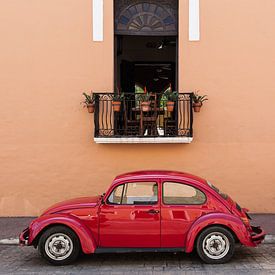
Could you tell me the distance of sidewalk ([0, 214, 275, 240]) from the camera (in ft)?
26.7

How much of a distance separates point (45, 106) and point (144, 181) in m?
4.35

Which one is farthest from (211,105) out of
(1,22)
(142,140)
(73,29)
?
(1,22)

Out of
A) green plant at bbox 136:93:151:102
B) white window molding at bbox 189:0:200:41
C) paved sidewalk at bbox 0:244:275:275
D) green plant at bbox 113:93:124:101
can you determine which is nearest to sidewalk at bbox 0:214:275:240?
paved sidewalk at bbox 0:244:275:275

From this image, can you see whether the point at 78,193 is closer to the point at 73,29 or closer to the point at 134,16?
the point at 73,29

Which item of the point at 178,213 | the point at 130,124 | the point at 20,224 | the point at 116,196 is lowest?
the point at 20,224

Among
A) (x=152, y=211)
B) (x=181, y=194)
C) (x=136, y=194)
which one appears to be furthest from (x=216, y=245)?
(x=136, y=194)

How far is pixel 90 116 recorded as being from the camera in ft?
32.3

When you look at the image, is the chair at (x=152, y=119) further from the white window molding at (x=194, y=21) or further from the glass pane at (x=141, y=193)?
the glass pane at (x=141, y=193)

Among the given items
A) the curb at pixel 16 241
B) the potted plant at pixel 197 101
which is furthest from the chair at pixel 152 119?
the curb at pixel 16 241

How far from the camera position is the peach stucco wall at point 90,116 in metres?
9.84

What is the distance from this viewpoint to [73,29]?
9.86m

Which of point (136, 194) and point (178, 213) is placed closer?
point (178, 213)

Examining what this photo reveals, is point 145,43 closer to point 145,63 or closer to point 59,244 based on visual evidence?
point 145,63

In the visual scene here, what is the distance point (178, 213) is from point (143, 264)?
1.01 metres
